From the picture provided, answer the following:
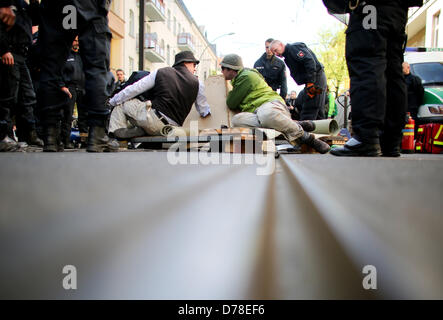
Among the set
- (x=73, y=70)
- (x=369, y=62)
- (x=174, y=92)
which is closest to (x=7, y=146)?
(x=174, y=92)

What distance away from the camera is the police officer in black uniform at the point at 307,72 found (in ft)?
17.3

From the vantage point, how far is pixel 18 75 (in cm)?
375

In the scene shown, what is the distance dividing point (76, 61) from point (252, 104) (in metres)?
3.21

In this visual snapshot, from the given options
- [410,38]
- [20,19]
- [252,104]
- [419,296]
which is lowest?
[419,296]

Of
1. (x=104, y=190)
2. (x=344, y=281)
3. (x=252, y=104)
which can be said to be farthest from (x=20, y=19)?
(x=344, y=281)

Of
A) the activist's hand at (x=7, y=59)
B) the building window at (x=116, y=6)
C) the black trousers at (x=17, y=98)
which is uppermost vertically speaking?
the building window at (x=116, y=6)

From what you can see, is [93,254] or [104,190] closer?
[93,254]

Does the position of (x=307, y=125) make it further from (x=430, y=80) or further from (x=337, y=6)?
(x=430, y=80)

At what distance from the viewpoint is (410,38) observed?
2302cm

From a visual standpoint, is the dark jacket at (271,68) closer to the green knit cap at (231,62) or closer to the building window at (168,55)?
the green knit cap at (231,62)

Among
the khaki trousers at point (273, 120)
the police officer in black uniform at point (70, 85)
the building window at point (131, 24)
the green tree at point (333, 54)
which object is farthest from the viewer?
the green tree at point (333, 54)

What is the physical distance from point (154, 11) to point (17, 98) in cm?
2679

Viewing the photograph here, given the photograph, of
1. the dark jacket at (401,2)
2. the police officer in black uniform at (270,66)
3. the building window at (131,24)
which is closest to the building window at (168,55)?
the building window at (131,24)

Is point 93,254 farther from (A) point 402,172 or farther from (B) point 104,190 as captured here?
(A) point 402,172
